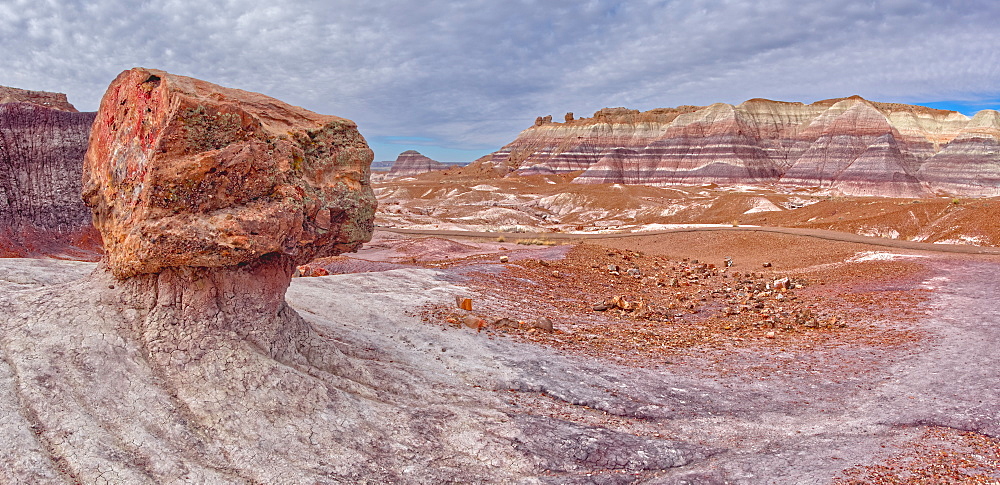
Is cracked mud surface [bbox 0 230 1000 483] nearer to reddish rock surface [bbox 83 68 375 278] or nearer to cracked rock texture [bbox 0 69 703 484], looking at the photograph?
cracked rock texture [bbox 0 69 703 484]

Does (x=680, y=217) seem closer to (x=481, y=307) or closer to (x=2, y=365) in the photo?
(x=481, y=307)

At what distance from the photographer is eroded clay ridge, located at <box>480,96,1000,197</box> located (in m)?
60.0

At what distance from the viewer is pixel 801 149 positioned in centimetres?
7231

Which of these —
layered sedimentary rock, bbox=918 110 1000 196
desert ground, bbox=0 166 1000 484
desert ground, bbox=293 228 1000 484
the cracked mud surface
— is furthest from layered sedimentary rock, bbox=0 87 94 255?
layered sedimentary rock, bbox=918 110 1000 196

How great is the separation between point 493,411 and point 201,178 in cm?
396

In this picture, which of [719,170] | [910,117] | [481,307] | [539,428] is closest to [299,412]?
[539,428]

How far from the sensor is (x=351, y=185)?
23.0ft

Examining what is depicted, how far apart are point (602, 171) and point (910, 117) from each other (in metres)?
39.6

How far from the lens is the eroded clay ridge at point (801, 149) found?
60.0m

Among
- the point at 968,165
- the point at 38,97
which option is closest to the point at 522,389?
the point at 38,97

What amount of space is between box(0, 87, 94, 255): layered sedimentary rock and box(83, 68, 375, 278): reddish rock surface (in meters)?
14.2

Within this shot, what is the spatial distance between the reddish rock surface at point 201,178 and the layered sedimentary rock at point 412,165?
126255mm

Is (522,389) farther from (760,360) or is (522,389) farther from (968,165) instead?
(968,165)

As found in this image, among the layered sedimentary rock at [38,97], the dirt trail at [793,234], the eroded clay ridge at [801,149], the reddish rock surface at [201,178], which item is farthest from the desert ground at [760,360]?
the eroded clay ridge at [801,149]
